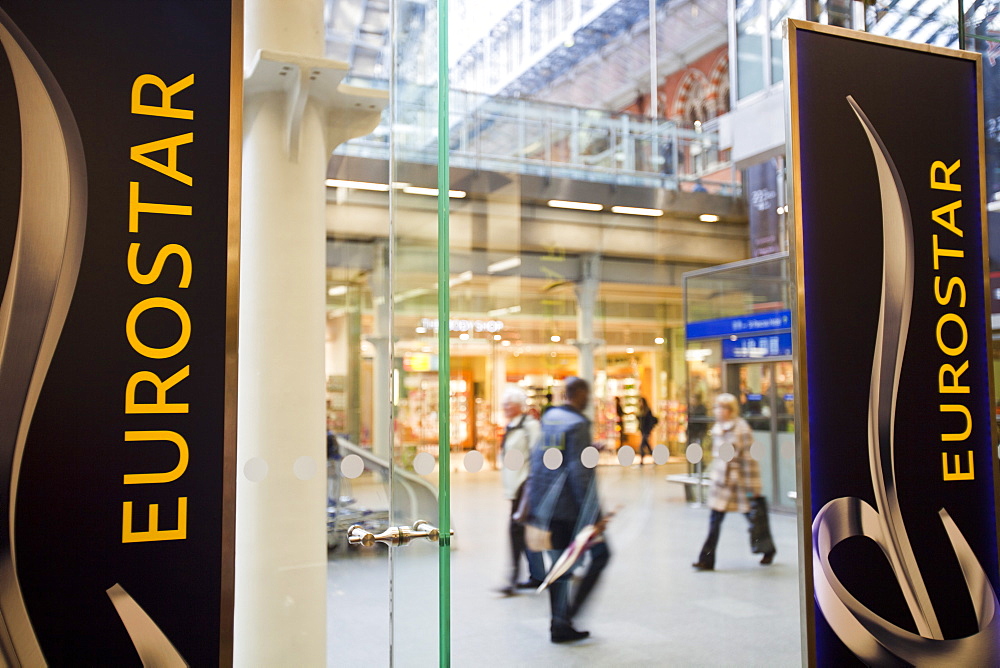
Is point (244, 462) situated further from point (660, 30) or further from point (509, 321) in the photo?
point (660, 30)

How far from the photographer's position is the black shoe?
4258 mm

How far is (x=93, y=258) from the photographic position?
78.3 inches

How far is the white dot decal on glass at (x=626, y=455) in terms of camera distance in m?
4.21

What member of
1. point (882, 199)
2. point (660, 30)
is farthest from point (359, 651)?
point (660, 30)

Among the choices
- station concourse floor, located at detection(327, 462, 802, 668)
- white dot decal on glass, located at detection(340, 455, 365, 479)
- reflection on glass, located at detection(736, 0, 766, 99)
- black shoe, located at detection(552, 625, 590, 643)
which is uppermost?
reflection on glass, located at detection(736, 0, 766, 99)

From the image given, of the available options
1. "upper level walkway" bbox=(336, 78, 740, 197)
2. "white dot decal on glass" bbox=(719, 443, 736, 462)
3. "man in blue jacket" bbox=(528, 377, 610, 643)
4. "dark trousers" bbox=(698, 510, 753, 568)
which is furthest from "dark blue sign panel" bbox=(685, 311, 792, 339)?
"white dot decal on glass" bbox=(719, 443, 736, 462)

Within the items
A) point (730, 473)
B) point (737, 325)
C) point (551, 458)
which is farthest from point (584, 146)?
point (551, 458)

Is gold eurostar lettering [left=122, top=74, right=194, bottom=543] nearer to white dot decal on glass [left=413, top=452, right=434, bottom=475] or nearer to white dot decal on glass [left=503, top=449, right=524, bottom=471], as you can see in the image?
white dot decal on glass [left=413, top=452, right=434, bottom=475]

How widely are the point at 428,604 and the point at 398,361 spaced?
2.33 feet

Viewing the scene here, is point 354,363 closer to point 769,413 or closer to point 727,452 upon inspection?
point 727,452

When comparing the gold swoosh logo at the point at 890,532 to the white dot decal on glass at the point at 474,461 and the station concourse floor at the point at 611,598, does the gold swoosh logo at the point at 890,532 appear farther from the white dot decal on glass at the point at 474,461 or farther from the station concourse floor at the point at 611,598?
the white dot decal on glass at the point at 474,461

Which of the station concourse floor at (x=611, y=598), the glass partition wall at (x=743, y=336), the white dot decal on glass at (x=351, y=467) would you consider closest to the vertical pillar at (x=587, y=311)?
the glass partition wall at (x=743, y=336)

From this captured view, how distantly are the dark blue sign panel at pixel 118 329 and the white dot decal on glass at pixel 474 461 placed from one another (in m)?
1.52

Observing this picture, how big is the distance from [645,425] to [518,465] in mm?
998
